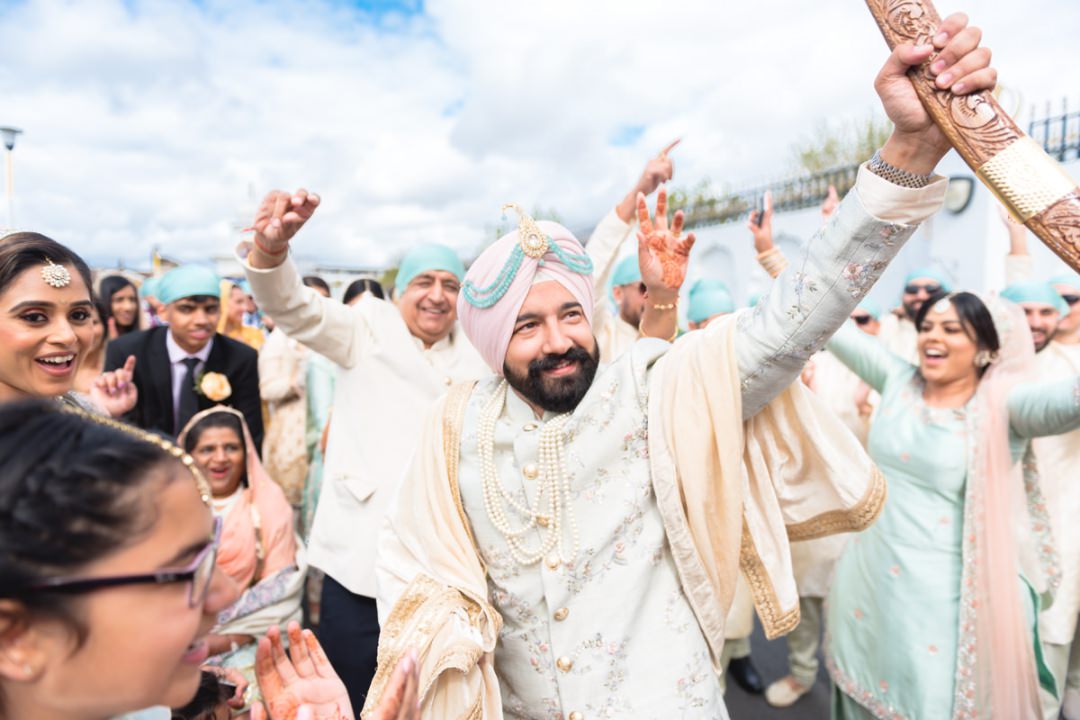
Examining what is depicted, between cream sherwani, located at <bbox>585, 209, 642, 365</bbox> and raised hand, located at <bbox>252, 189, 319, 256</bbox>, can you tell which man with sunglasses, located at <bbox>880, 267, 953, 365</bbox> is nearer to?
cream sherwani, located at <bbox>585, 209, 642, 365</bbox>

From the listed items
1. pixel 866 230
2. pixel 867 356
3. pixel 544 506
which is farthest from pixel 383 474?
pixel 867 356

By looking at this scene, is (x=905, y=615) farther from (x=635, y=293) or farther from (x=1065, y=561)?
(x=635, y=293)

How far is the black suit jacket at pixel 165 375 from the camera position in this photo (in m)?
3.60

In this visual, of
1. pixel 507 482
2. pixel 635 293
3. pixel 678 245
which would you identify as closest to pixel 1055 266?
pixel 635 293

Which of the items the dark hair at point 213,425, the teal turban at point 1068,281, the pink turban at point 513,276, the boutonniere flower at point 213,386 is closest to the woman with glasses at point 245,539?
the dark hair at point 213,425

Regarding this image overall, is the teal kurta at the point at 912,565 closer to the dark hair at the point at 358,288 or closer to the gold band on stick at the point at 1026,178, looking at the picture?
the gold band on stick at the point at 1026,178

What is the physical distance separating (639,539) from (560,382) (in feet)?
1.40

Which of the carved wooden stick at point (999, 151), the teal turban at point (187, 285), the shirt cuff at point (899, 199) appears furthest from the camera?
the teal turban at point (187, 285)

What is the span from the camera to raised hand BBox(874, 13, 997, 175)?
1.02 metres

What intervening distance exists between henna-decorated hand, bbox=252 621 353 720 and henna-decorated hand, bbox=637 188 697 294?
4.15ft

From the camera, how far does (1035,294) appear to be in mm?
3826

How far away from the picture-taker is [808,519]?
5.27ft

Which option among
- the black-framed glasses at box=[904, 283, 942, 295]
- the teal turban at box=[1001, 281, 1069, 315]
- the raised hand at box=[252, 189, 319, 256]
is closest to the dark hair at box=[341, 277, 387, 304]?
the raised hand at box=[252, 189, 319, 256]

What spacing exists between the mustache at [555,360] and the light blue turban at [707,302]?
2.70 meters
